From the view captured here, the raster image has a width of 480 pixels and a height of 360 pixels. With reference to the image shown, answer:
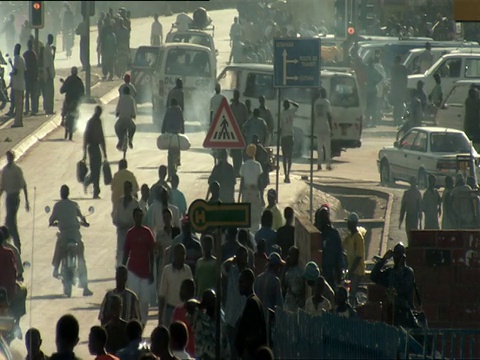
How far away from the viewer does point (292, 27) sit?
46906 millimetres

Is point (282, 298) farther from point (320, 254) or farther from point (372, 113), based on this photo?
point (372, 113)

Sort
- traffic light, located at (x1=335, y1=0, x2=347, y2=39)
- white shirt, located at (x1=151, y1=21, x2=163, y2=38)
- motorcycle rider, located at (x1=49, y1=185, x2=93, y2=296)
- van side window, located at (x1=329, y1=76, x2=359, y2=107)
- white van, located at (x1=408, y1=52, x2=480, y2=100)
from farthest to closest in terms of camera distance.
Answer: white shirt, located at (x1=151, y1=21, x2=163, y2=38) → white van, located at (x1=408, y1=52, x2=480, y2=100) → traffic light, located at (x1=335, y1=0, x2=347, y2=39) → van side window, located at (x1=329, y1=76, x2=359, y2=107) → motorcycle rider, located at (x1=49, y1=185, x2=93, y2=296)

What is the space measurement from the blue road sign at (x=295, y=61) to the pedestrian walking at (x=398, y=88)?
1810 cm

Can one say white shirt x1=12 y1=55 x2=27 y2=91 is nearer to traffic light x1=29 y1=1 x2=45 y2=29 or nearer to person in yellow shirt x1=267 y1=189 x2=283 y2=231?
traffic light x1=29 y1=1 x2=45 y2=29

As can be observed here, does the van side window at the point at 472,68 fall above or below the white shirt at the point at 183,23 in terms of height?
below

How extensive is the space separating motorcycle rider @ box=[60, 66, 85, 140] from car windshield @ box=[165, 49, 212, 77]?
13.6ft

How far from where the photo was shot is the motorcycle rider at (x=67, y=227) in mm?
18844

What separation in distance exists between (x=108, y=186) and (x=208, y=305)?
14103 millimetres

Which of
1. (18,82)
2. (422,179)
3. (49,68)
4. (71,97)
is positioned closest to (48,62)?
(49,68)

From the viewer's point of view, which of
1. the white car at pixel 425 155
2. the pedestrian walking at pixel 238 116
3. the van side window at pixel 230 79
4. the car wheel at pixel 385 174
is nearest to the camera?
the pedestrian walking at pixel 238 116

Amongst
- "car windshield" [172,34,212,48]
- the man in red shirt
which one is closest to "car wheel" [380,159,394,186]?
"car windshield" [172,34,212,48]

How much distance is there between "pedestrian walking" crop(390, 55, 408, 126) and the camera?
39375 mm

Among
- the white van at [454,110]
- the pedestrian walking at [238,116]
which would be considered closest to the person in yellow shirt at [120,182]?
the pedestrian walking at [238,116]

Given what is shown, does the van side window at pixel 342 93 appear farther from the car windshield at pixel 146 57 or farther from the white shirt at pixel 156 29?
the white shirt at pixel 156 29
